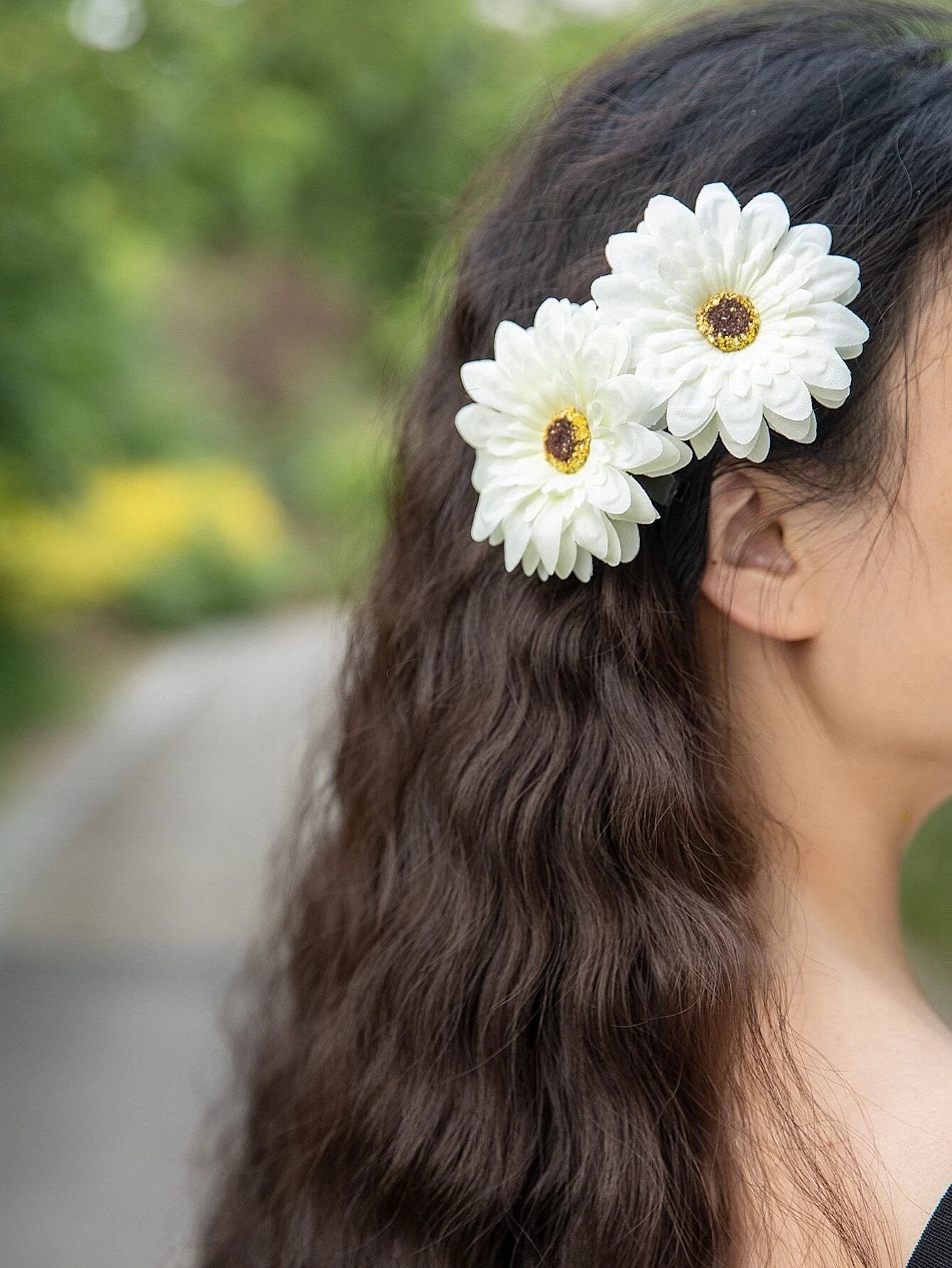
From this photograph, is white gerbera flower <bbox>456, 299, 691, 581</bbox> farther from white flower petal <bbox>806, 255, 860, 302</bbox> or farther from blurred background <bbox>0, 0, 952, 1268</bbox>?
blurred background <bbox>0, 0, 952, 1268</bbox>

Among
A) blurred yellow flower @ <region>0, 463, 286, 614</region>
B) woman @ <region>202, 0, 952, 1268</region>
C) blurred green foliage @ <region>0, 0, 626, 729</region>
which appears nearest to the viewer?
woman @ <region>202, 0, 952, 1268</region>

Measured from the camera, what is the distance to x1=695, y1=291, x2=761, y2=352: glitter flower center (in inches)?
41.4

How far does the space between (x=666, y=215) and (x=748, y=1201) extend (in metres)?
0.86

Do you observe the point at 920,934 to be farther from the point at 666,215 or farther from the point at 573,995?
the point at 666,215

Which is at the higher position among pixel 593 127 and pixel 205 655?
pixel 205 655

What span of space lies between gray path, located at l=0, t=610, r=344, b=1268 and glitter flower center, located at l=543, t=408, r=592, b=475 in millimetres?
791

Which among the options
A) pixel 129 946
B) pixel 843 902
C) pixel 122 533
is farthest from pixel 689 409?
pixel 122 533

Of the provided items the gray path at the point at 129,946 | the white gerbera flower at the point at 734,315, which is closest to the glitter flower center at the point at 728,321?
the white gerbera flower at the point at 734,315

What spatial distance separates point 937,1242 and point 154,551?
10.3m

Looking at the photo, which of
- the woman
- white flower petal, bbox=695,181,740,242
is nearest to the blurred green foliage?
the woman

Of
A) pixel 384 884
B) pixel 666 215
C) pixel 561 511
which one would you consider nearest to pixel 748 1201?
pixel 384 884

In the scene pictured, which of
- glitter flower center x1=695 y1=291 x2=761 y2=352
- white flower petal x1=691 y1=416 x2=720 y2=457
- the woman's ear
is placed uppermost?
glitter flower center x1=695 y1=291 x2=761 y2=352

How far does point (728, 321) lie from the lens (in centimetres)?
106

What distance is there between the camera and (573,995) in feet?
3.76
